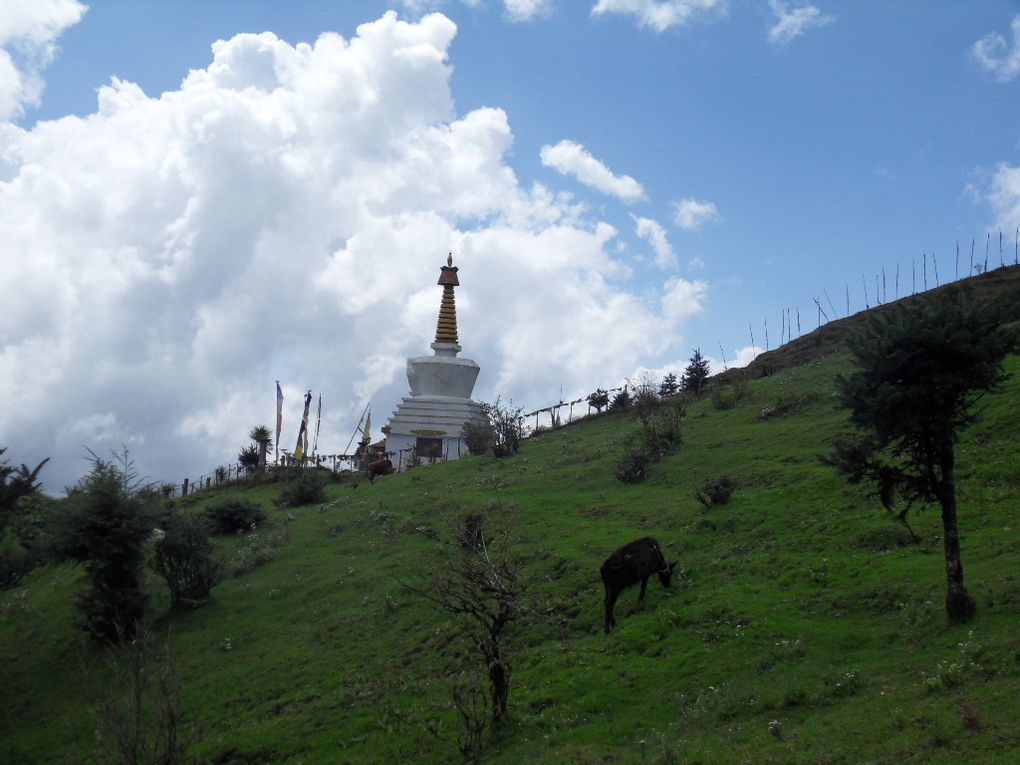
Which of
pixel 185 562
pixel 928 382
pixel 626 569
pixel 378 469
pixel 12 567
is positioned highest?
pixel 378 469

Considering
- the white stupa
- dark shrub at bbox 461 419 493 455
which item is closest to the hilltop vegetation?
dark shrub at bbox 461 419 493 455

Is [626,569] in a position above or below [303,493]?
below

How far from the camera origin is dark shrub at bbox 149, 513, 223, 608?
96.5 feet

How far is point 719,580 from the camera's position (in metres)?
21.0

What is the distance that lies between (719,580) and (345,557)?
15159mm

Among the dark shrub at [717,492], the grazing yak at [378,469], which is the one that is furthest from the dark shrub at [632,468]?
the grazing yak at [378,469]

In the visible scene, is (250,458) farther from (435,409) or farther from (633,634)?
(633,634)

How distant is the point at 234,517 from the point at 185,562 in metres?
10.1

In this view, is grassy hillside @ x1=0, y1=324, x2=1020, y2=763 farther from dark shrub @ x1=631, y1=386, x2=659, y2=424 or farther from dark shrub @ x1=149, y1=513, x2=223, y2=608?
dark shrub @ x1=631, y1=386, x2=659, y2=424

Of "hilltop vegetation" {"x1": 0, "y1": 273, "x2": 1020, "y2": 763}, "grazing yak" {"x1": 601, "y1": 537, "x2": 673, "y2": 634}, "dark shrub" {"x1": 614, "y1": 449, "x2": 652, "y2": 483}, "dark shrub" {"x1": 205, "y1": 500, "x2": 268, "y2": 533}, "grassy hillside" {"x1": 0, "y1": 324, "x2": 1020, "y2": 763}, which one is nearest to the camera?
"grassy hillside" {"x1": 0, "y1": 324, "x2": 1020, "y2": 763}

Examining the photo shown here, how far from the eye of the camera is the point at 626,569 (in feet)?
66.4

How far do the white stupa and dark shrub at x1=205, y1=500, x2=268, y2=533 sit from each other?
18.8m

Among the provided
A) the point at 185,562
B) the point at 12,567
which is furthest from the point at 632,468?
the point at 12,567

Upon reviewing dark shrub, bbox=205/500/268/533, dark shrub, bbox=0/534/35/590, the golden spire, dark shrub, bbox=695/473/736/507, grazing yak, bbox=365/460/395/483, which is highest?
the golden spire
